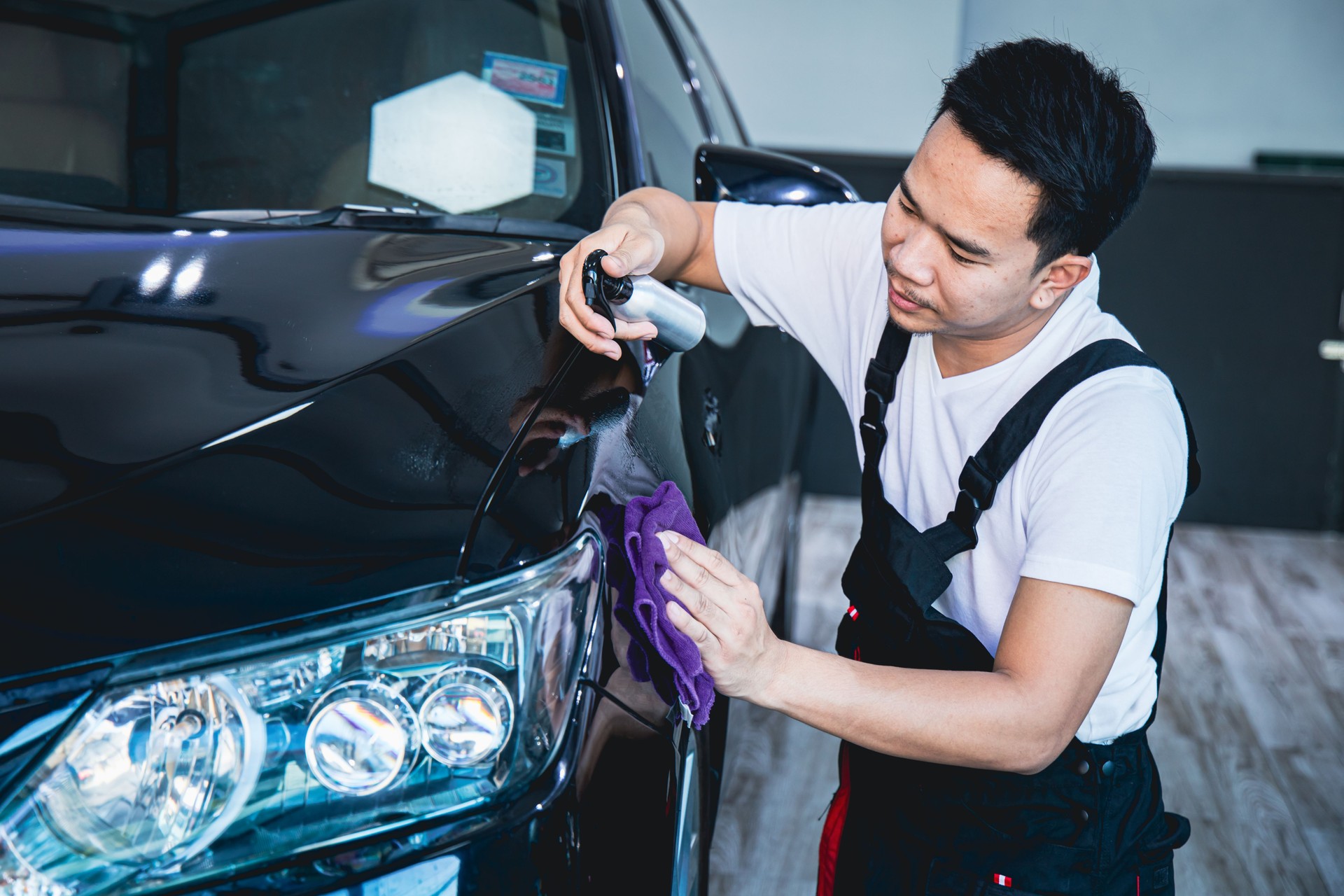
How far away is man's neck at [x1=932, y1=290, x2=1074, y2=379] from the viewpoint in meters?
1.20

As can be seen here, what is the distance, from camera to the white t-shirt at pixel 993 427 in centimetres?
102

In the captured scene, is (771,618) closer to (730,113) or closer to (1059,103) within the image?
(1059,103)

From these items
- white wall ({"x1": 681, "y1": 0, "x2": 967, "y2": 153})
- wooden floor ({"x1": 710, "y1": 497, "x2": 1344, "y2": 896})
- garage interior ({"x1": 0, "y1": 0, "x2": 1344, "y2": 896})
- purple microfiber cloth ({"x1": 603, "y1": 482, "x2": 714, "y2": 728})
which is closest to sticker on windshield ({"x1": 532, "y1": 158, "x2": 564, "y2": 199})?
purple microfiber cloth ({"x1": 603, "y1": 482, "x2": 714, "y2": 728})

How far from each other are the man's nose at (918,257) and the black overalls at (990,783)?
0.16 m

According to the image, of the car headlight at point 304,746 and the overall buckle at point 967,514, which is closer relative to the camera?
the car headlight at point 304,746

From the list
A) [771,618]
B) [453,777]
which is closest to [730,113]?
[771,618]

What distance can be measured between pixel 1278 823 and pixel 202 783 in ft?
6.94

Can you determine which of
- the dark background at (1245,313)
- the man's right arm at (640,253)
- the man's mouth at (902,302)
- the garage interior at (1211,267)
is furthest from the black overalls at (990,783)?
the dark background at (1245,313)

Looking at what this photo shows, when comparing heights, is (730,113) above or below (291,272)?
above

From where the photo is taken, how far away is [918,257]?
1102mm

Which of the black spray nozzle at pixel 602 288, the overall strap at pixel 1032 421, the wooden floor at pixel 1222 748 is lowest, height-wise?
the wooden floor at pixel 1222 748

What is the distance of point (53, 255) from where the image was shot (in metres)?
1.07

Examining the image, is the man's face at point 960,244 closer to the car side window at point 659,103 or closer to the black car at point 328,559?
the black car at point 328,559

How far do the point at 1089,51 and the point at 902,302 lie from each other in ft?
12.3
